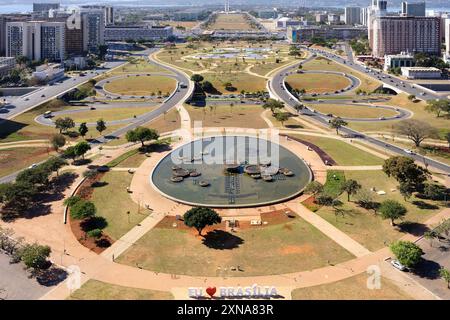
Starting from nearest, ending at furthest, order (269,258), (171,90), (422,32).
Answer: (269,258), (171,90), (422,32)

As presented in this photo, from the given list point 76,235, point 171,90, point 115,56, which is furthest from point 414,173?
point 115,56

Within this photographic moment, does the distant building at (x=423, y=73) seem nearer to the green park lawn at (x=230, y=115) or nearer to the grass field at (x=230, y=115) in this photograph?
the green park lawn at (x=230, y=115)

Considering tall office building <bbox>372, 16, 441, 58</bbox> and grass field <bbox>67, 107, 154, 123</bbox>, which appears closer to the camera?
grass field <bbox>67, 107, 154, 123</bbox>

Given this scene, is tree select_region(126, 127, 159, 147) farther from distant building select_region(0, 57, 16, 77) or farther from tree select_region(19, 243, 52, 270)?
distant building select_region(0, 57, 16, 77)

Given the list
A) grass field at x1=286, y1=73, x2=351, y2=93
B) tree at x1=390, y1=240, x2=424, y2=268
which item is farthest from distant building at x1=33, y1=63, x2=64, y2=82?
tree at x1=390, y1=240, x2=424, y2=268

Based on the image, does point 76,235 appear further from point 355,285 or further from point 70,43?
point 70,43

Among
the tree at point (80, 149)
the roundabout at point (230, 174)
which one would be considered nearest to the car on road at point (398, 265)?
the roundabout at point (230, 174)

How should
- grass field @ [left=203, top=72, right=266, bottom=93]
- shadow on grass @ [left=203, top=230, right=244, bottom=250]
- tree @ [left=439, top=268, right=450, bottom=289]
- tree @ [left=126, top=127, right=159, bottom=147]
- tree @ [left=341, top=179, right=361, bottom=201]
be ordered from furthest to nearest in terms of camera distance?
grass field @ [left=203, top=72, right=266, bottom=93] < tree @ [left=126, top=127, right=159, bottom=147] < tree @ [left=341, top=179, right=361, bottom=201] < shadow on grass @ [left=203, top=230, right=244, bottom=250] < tree @ [left=439, top=268, right=450, bottom=289]
